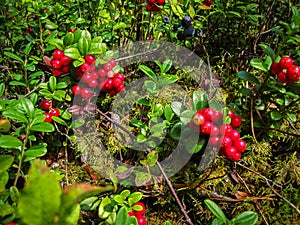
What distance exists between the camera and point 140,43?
2.34 m

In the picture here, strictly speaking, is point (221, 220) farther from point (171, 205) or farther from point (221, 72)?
point (221, 72)

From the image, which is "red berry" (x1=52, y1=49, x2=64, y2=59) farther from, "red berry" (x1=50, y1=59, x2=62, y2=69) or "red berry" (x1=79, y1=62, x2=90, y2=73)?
"red berry" (x1=79, y1=62, x2=90, y2=73)

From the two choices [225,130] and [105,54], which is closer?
[225,130]

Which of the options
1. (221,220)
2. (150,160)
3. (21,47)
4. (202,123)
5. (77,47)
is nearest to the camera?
(221,220)

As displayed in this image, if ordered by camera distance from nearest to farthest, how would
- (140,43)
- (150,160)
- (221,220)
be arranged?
(221,220), (150,160), (140,43)

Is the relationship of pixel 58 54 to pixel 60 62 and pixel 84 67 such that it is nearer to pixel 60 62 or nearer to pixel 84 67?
pixel 60 62

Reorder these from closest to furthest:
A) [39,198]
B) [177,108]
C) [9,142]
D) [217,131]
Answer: [39,198], [9,142], [217,131], [177,108]

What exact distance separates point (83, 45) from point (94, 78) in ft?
0.57

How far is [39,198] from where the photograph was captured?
1.19 feet

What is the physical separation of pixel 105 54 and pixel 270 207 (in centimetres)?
116

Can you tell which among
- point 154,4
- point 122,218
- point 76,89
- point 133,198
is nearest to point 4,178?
point 122,218

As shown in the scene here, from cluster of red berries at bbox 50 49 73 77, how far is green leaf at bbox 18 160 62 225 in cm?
137

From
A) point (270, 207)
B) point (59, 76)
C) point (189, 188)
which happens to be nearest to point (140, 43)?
point (59, 76)

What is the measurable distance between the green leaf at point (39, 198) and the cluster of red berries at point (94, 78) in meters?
1.30
